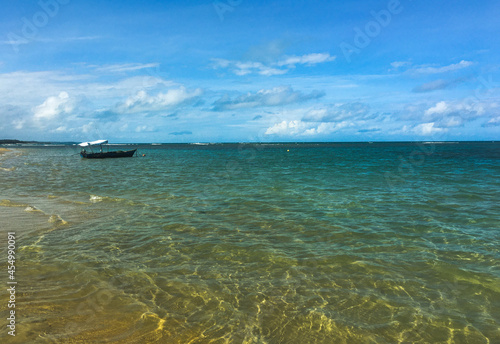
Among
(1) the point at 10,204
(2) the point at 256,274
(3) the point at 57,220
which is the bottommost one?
(2) the point at 256,274

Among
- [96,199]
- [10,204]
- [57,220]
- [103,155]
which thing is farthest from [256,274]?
[103,155]

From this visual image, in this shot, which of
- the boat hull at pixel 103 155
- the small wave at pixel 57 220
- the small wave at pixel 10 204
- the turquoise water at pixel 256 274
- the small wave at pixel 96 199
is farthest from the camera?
the boat hull at pixel 103 155

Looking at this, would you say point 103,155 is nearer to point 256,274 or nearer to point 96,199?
point 96,199

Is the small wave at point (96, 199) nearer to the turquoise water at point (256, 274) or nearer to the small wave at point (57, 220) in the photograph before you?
the turquoise water at point (256, 274)

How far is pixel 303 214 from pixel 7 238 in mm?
11810

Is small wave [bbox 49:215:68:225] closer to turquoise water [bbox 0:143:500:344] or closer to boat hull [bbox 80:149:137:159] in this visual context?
turquoise water [bbox 0:143:500:344]

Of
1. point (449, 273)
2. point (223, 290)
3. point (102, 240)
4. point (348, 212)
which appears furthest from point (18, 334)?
point (348, 212)

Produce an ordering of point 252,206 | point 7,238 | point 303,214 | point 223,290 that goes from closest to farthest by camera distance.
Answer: point 223,290 → point 7,238 → point 303,214 → point 252,206

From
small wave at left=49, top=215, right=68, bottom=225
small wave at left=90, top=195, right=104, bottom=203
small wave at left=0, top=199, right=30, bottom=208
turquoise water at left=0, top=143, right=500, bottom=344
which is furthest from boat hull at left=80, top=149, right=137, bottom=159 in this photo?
small wave at left=49, top=215, right=68, bottom=225

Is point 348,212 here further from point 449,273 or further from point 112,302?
point 112,302

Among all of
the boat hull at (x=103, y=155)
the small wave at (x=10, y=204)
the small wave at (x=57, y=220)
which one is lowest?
the small wave at (x=57, y=220)

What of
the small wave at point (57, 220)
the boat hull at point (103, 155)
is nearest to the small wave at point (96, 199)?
the small wave at point (57, 220)

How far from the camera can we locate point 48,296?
22.2 feet

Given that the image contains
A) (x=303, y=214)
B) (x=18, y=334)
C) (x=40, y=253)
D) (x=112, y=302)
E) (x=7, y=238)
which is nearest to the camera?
(x=18, y=334)
